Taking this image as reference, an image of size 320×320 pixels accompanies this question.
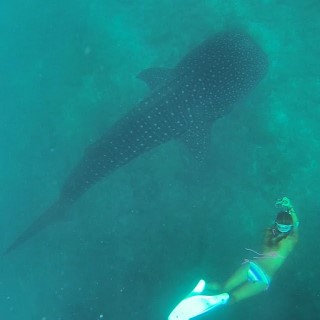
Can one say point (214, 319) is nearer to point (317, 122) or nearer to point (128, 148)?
point (128, 148)

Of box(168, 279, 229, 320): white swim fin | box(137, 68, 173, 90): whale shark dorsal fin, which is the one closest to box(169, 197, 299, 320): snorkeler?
box(168, 279, 229, 320): white swim fin

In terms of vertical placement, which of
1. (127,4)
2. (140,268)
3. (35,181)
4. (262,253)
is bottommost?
(262,253)

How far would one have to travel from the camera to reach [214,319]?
6762 millimetres

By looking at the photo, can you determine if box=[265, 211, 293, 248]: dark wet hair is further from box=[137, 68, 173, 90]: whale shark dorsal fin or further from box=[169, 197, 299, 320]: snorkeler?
box=[137, 68, 173, 90]: whale shark dorsal fin

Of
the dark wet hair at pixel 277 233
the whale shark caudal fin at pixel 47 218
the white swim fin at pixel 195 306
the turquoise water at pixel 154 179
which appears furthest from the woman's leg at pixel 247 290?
the whale shark caudal fin at pixel 47 218

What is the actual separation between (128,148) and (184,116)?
134 cm

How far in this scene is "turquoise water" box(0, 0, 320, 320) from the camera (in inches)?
283

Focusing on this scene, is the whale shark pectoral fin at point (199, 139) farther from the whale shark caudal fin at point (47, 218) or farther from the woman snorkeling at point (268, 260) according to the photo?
the whale shark caudal fin at point (47, 218)

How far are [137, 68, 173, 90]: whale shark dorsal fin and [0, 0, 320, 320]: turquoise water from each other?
1154mm

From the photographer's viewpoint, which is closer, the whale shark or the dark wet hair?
the dark wet hair

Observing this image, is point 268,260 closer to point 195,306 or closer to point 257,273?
point 257,273

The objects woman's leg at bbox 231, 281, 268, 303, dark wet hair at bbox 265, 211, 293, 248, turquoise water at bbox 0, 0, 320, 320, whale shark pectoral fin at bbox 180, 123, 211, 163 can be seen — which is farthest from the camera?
whale shark pectoral fin at bbox 180, 123, 211, 163

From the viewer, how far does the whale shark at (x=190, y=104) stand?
22.7ft

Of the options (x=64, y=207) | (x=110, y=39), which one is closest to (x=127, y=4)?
(x=110, y=39)
